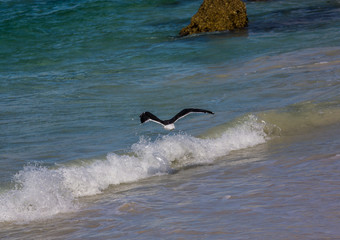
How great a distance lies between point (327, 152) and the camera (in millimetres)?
7617

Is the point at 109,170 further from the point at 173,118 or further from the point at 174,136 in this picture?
the point at 174,136

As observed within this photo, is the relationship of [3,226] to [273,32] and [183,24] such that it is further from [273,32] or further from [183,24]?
[183,24]

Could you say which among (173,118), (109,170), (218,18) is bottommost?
(109,170)

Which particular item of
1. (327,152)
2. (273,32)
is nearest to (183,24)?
(273,32)

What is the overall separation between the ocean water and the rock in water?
1.92 feet

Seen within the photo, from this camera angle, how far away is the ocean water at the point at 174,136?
5805mm

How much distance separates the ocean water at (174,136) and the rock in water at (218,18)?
59 centimetres

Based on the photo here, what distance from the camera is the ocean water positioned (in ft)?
19.0

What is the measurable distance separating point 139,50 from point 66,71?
2785 millimetres

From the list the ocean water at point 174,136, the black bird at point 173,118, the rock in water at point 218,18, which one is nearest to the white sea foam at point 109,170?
the ocean water at point 174,136

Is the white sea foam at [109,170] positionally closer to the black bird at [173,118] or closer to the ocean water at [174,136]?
the ocean water at [174,136]

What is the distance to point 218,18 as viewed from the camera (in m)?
20.0

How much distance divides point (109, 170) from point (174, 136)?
147 centimetres

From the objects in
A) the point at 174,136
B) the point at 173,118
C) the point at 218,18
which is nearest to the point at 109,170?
the point at 173,118
